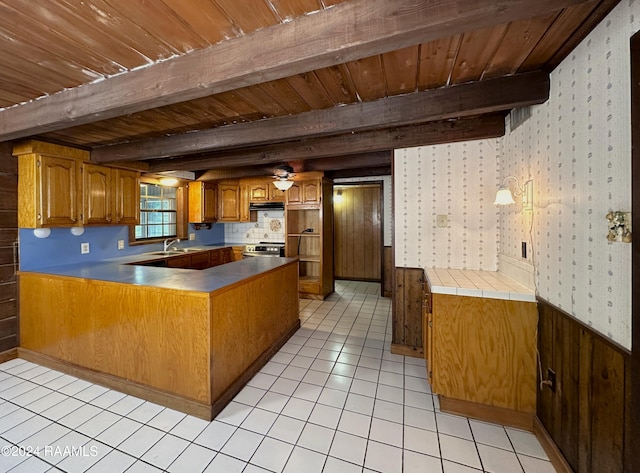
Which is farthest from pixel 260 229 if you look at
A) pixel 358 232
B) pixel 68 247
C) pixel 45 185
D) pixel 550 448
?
pixel 550 448

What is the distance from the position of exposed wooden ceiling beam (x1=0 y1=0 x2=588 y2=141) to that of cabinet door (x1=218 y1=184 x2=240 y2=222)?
3.56m

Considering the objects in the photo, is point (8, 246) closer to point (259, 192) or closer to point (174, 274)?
point (174, 274)

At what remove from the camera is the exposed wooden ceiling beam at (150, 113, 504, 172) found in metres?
2.41

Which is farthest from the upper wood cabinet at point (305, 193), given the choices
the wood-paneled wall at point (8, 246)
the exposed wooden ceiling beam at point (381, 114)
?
the wood-paneled wall at point (8, 246)

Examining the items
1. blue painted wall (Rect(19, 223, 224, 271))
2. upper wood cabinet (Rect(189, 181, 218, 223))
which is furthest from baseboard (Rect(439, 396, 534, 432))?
upper wood cabinet (Rect(189, 181, 218, 223))

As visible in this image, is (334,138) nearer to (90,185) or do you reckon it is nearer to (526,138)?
Result: (526,138)

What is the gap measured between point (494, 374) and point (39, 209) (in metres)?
4.20

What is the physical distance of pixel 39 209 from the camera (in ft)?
8.74

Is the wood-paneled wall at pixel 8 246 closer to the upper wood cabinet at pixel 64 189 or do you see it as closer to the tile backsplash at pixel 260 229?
the upper wood cabinet at pixel 64 189

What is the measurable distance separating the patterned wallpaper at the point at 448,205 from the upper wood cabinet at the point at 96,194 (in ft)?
11.1

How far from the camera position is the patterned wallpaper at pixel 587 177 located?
3.61 ft

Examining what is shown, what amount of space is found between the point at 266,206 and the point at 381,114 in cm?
345

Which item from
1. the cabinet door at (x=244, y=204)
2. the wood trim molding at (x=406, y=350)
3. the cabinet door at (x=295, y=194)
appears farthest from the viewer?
the cabinet door at (x=244, y=204)

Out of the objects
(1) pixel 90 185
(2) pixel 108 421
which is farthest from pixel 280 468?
(1) pixel 90 185
